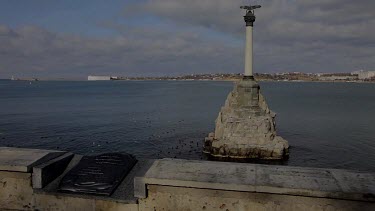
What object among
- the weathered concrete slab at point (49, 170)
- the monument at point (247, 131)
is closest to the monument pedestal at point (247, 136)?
the monument at point (247, 131)

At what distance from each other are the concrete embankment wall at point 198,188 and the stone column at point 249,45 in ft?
90.9

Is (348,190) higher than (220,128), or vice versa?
(348,190)

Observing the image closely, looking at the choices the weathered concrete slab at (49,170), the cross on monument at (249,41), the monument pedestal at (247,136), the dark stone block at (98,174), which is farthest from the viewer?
the cross on monument at (249,41)

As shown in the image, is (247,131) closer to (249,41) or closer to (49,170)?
(249,41)

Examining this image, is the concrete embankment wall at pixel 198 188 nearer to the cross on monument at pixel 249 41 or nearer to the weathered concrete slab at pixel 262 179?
A: the weathered concrete slab at pixel 262 179

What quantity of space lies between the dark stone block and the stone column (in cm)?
2744

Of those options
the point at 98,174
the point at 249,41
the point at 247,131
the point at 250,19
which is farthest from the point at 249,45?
the point at 98,174

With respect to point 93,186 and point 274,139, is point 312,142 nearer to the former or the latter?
point 274,139


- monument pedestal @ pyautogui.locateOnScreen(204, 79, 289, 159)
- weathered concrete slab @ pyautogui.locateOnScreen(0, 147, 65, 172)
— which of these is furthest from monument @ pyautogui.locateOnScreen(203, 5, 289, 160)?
weathered concrete slab @ pyautogui.locateOnScreen(0, 147, 65, 172)

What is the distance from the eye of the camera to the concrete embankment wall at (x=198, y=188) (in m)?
4.25

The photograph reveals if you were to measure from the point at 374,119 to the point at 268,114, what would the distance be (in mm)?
30974

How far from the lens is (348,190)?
13.6 ft

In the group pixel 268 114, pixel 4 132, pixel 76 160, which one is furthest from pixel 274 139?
pixel 4 132

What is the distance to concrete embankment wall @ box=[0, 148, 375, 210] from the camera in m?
4.25
